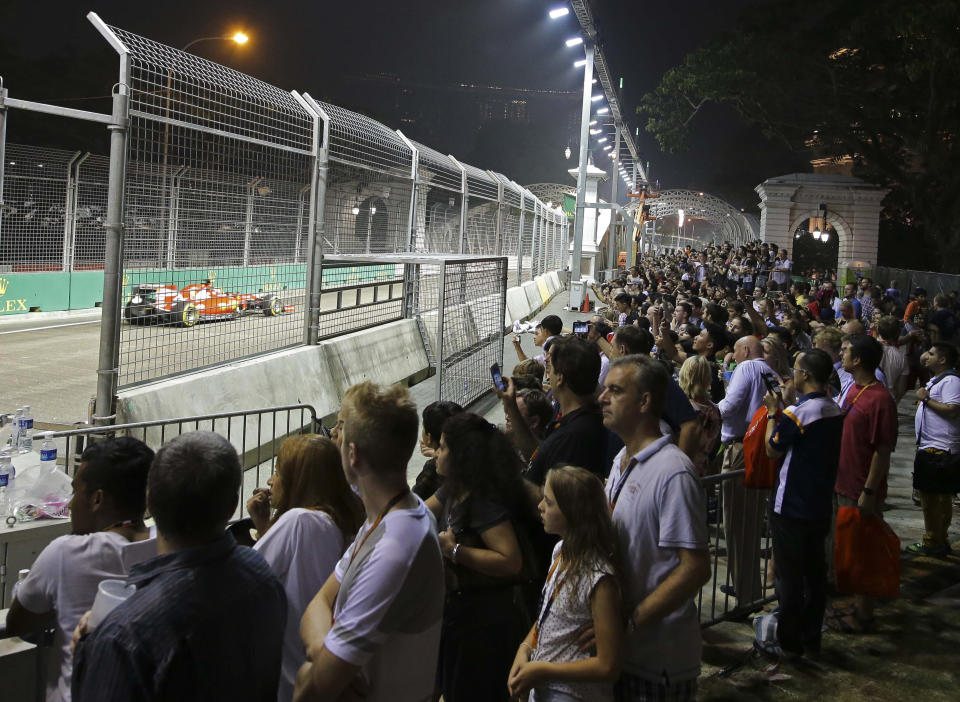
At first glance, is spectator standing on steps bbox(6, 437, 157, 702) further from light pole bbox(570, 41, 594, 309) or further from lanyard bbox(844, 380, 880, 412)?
light pole bbox(570, 41, 594, 309)

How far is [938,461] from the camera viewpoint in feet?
24.0

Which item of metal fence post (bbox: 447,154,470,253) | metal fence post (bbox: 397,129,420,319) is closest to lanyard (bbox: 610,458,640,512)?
metal fence post (bbox: 397,129,420,319)

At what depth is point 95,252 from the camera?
19.1 m

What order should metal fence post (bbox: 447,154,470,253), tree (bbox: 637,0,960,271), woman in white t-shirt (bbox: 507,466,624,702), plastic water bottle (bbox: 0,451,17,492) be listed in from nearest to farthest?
woman in white t-shirt (bbox: 507,466,624,702)
plastic water bottle (bbox: 0,451,17,492)
metal fence post (bbox: 447,154,470,253)
tree (bbox: 637,0,960,271)

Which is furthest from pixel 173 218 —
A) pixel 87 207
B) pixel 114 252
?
pixel 87 207

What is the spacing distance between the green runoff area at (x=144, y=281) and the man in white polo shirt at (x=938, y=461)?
6050mm

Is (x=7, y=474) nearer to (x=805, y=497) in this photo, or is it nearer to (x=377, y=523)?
(x=377, y=523)

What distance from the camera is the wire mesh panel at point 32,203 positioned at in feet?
54.3

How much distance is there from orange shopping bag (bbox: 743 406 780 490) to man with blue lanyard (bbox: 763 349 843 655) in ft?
0.91

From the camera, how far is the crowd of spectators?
2223 mm

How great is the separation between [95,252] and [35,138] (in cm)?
2232

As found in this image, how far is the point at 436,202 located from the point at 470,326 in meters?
4.52

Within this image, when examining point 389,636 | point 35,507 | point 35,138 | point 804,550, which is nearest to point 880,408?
point 804,550

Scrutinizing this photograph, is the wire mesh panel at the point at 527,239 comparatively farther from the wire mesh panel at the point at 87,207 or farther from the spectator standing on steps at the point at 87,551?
the spectator standing on steps at the point at 87,551
